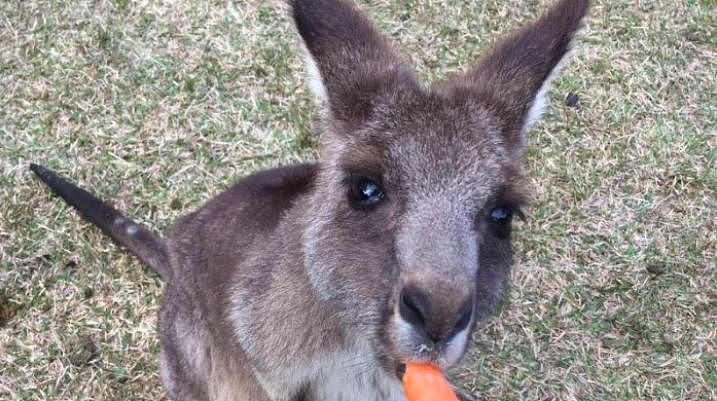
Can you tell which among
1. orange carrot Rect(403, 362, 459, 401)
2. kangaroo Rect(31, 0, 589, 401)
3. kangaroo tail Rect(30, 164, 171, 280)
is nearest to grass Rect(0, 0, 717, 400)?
kangaroo tail Rect(30, 164, 171, 280)

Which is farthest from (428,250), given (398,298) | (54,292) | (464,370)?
(54,292)

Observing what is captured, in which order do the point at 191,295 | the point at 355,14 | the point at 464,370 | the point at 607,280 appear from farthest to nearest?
the point at 607,280
the point at 464,370
the point at 191,295
the point at 355,14

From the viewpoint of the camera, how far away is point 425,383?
190 centimetres

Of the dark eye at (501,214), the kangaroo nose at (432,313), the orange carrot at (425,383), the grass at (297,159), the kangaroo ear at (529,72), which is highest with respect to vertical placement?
the kangaroo ear at (529,72)

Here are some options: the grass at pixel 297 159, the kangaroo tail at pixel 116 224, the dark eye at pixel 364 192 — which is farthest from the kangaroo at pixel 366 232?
the grass at pixel 297 159

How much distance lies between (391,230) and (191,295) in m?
1.17

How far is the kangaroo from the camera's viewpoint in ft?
6.21

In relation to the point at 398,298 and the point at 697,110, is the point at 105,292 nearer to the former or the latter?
the point at 398,298

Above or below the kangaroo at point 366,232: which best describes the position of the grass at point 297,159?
below

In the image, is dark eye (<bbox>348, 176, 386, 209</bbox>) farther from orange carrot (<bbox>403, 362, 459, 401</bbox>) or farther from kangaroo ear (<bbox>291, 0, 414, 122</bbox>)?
orange carrot (<bbox>403, 362, 459, 401</bbox>)

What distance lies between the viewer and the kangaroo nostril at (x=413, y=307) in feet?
5.70

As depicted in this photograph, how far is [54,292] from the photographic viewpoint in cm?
355

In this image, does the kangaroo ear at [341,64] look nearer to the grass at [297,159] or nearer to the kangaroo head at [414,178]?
the kangaroo head at [414,178]

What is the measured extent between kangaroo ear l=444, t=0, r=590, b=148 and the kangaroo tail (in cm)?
168
